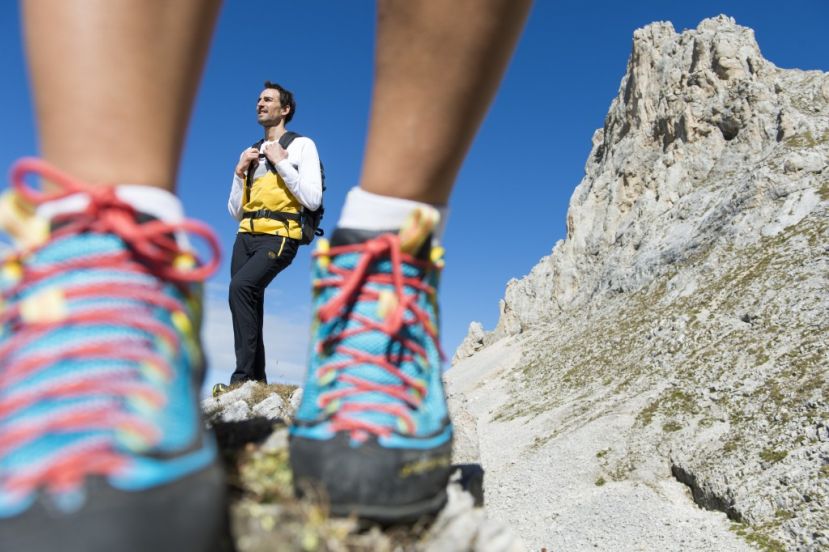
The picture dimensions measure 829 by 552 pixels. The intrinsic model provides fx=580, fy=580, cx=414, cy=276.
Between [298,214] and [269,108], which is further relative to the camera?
[269,108]

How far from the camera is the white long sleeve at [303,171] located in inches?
304

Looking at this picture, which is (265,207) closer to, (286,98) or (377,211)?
(286,98)

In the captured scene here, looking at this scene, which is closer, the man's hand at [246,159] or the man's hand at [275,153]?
the man's hand at [275,153]

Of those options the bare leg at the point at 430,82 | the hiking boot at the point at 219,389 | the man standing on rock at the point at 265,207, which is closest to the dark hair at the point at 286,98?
the man standing on rock at the point at 265,207

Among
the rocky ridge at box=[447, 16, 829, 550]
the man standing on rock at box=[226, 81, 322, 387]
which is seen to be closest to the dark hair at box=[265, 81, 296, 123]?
the man standing on rock at box=[226, 81, 322, 387]

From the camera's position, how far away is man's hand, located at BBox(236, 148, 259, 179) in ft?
27.1

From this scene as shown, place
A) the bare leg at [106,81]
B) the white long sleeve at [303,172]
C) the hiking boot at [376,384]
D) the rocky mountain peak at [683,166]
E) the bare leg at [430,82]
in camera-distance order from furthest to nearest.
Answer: the rocky mountain peak at [683,166], the white long sleeve at [303,172], the bare leg at [430,82], the hiking boot at [376,384], the bare leg at [106,81]

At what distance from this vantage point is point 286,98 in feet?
28.8

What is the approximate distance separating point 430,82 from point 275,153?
21.6 ft

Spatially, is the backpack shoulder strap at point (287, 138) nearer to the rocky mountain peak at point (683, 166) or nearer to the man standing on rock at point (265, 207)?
the man standing on rock at point (265, 207)

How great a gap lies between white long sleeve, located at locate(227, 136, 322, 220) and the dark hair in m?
0.86

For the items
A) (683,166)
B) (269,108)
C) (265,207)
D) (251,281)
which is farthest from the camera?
(683,166)

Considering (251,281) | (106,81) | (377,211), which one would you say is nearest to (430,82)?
(377,211)

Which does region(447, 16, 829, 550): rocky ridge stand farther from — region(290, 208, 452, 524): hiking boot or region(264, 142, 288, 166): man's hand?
region(290, 208, 452, 524): hiking boot
